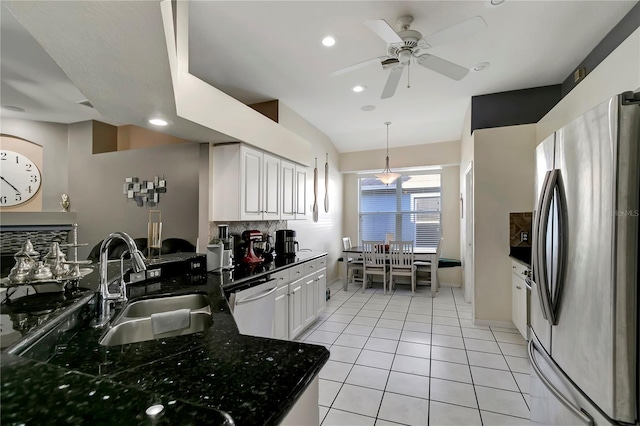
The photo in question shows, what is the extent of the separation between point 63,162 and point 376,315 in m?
5.48

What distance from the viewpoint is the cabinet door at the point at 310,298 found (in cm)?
349

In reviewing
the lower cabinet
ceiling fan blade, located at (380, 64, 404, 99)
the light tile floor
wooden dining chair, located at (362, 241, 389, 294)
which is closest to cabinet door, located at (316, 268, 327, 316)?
the lower cabinet

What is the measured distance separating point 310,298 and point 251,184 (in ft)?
5.09

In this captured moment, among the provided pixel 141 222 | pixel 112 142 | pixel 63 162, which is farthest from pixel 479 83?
pixel 63 162

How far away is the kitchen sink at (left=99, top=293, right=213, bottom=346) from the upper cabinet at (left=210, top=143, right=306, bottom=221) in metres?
1.28

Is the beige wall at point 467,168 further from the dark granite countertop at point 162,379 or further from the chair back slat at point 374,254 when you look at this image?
the dark granite countertop at point 162,379

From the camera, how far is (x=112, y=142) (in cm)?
509

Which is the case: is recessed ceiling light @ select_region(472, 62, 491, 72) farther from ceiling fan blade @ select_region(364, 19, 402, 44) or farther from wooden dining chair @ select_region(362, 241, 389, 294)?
wooden dining chair @ select_region(362, 241, 389, 294)

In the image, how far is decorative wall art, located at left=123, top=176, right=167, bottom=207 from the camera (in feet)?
13.5

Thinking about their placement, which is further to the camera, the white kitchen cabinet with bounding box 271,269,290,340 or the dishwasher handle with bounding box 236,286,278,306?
the white kitchen cabinet with bounding box 271,269,290,340

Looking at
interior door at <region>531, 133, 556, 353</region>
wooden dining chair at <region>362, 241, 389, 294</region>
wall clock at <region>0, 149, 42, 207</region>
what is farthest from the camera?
wooden dining chair at <region>362, 241, 389, 294</region>

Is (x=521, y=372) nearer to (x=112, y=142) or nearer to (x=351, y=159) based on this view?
(x=351, y=159)

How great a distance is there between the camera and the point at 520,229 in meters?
3.62

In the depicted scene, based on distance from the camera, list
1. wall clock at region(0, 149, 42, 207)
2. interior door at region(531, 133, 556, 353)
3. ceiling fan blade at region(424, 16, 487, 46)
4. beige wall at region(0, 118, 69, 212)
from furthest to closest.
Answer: beige wall at region(0, 118, 69, 212), wall clock at region(0, 149, 42, 207), ceiling fan blade at region(424, 16, 487, 46), interior door at region(531, 133, 556, 353)
